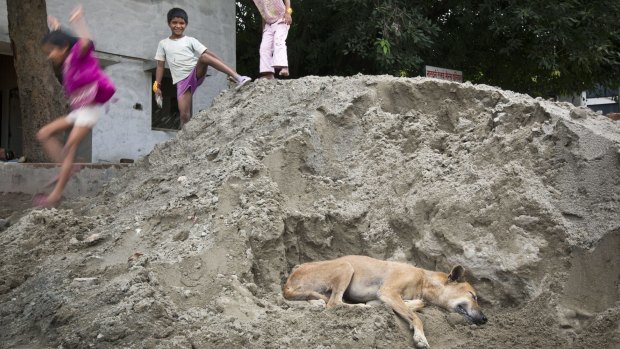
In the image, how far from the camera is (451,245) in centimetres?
539

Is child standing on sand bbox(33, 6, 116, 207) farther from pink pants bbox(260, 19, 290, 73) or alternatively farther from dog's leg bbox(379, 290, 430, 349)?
dog's leg bbox(379, 290, 430, 349)

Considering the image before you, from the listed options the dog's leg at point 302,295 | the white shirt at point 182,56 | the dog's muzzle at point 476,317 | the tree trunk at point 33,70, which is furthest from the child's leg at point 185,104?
the dog's muzzle at point 476,317

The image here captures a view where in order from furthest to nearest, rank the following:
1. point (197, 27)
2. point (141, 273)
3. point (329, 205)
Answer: point (197, 27) < point (329, 205) < point (141, 273)

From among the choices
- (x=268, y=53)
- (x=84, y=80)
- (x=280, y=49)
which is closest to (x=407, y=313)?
(x=84, y=80)

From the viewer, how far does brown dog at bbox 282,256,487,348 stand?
197 inches

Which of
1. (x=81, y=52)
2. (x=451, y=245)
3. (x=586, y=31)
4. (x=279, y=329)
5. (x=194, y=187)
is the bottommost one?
(x=279, y=329)

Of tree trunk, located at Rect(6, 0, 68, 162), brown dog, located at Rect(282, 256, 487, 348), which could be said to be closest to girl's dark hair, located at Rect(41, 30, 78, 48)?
brown dog, located at Rect(282, 256, 487, 348)

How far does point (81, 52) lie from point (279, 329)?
3161 millimetres

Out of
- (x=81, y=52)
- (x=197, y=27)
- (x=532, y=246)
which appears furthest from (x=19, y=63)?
(x=532, y=246)

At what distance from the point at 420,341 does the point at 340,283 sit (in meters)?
0.78

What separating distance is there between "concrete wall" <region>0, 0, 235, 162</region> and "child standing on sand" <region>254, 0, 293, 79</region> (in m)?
4.73

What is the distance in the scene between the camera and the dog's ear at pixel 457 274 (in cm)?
502

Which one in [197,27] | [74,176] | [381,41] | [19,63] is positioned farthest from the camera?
[197,27]

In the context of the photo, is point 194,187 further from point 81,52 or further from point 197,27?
point 197,27
